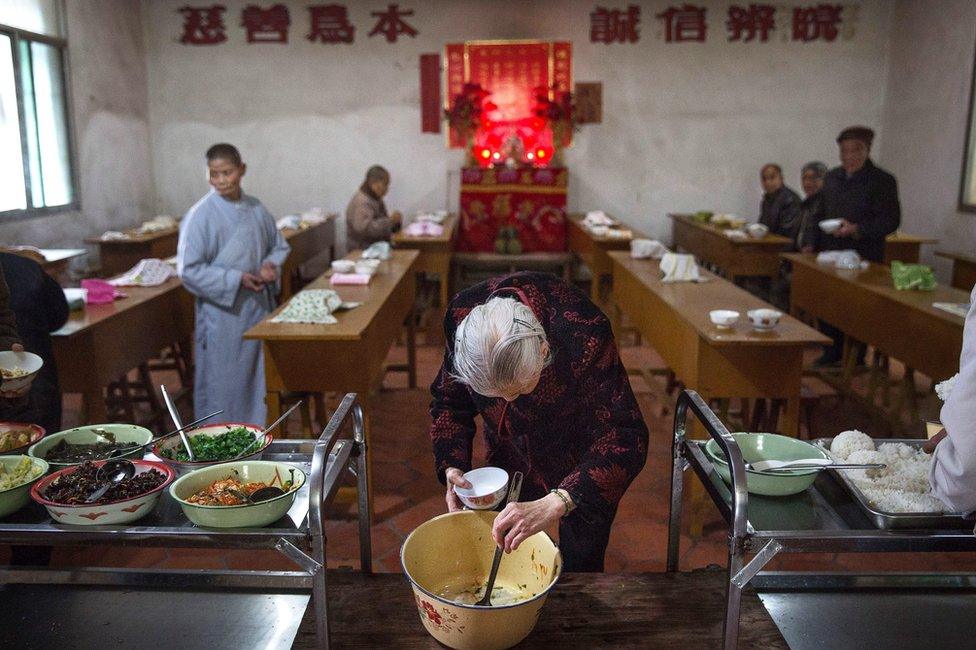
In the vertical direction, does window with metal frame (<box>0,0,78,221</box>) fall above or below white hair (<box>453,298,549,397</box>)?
above

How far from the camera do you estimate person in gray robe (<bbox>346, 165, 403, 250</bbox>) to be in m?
7.34

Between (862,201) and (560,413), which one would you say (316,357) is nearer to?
(560,413)

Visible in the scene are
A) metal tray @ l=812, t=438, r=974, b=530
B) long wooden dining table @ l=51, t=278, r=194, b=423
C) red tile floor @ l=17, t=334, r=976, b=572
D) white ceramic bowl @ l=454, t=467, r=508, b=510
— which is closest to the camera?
metal tray @ l=812, t=438, r=974, b=530

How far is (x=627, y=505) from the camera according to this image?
395 cm

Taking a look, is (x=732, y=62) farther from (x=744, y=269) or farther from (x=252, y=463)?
(x=252, y=463)

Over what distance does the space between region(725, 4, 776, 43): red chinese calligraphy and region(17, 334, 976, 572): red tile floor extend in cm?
624

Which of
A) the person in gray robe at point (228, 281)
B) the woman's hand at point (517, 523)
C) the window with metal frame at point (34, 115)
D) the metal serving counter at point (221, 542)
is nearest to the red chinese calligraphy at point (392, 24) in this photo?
the window with metal frame at point (34, 115)

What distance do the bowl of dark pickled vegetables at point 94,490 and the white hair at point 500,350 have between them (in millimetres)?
709

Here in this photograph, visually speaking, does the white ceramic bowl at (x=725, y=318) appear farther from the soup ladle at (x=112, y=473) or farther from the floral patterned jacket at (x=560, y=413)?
the soup ladle at (x=112, y=473)

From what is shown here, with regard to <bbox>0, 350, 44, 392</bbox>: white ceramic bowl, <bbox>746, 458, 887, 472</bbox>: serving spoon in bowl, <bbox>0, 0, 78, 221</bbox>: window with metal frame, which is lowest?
<bbox>746, 458, 887, 472</bbox>: serving spoon in bowl

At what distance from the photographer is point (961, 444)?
137 centimetres

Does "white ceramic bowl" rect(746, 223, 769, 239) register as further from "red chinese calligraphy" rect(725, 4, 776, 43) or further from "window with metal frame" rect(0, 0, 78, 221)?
"window with metal frame" rect(0, 0, 78, 221)

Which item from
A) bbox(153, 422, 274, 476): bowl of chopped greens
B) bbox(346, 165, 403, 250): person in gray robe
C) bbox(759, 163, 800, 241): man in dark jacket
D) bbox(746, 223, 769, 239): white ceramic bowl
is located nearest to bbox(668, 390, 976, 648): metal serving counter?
bbox(153, 422, 274, 476): bowl of chopped greens

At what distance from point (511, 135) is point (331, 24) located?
269 cm
